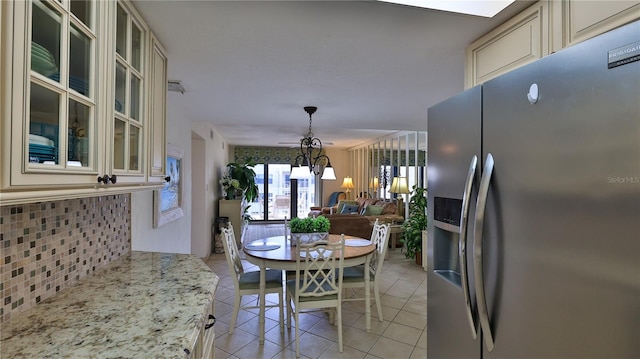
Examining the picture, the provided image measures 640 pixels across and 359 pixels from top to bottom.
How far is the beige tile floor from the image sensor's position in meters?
2.50

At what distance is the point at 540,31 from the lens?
1267 millimetres

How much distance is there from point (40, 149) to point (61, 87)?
0.19 m

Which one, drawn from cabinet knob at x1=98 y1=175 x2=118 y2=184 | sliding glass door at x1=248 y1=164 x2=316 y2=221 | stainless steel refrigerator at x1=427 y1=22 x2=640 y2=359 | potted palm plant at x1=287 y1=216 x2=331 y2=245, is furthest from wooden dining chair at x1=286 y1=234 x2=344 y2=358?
sliding glass door at x1=248 y1=164 x2=316 y2=221

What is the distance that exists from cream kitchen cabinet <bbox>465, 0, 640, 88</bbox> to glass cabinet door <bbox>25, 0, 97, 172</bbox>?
166 centimetres

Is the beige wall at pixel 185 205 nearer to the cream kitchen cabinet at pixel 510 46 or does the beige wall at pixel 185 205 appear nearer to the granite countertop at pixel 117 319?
the granite countertop at pixel 117 319

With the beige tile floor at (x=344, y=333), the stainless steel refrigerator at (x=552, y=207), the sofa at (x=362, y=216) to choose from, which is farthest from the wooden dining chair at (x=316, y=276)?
the sofa at (x=362, y=216)

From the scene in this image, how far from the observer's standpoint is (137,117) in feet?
4.81

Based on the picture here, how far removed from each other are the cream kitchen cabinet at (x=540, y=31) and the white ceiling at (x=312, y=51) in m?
0.08

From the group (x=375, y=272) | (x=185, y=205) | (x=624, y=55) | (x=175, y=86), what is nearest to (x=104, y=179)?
(x=624, y=55)

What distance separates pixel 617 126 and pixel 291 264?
2.31 metres

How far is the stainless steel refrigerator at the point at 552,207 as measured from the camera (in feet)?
2.31

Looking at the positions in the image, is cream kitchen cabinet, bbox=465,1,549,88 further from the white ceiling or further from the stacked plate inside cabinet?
the stacked plate inside cabinet

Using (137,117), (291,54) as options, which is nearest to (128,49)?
(137,117)

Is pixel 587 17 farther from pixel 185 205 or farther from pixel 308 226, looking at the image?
pixel 185 205
